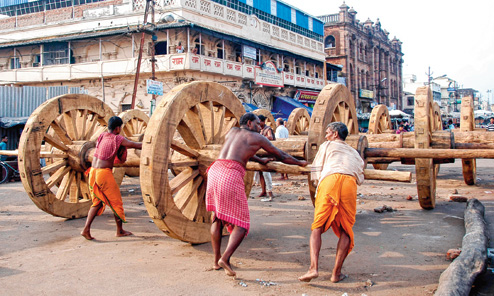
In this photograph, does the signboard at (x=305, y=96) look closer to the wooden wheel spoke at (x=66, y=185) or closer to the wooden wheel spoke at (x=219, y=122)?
the wooden wheel spoke at (x=66, y=185)

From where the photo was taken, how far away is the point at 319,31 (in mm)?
35562

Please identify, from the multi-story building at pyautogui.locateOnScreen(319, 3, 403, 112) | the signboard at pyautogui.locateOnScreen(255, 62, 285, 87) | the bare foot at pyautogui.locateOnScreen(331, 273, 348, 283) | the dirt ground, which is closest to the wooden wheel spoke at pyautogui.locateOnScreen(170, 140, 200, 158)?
the dirt ground

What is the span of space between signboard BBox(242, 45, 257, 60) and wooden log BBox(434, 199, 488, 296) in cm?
2149

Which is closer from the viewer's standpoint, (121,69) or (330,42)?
(121,69)

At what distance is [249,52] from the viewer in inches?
1002

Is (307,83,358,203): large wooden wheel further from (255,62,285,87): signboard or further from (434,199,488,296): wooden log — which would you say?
(255,62,285,87): signboard

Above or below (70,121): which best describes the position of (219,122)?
below

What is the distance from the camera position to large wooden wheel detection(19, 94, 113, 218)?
5.95 m

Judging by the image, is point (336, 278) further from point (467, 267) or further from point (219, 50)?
point (219, 50)

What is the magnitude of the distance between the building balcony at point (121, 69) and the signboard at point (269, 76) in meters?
0.50

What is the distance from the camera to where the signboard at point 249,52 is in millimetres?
25002

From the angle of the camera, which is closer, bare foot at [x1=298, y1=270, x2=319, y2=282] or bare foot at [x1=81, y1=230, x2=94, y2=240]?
bare foot at [x1=298, y1=270, x2=319, y2=282]

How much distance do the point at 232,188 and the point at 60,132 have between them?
408 cm

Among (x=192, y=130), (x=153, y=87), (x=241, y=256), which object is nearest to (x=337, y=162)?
(x=241, y=256)
